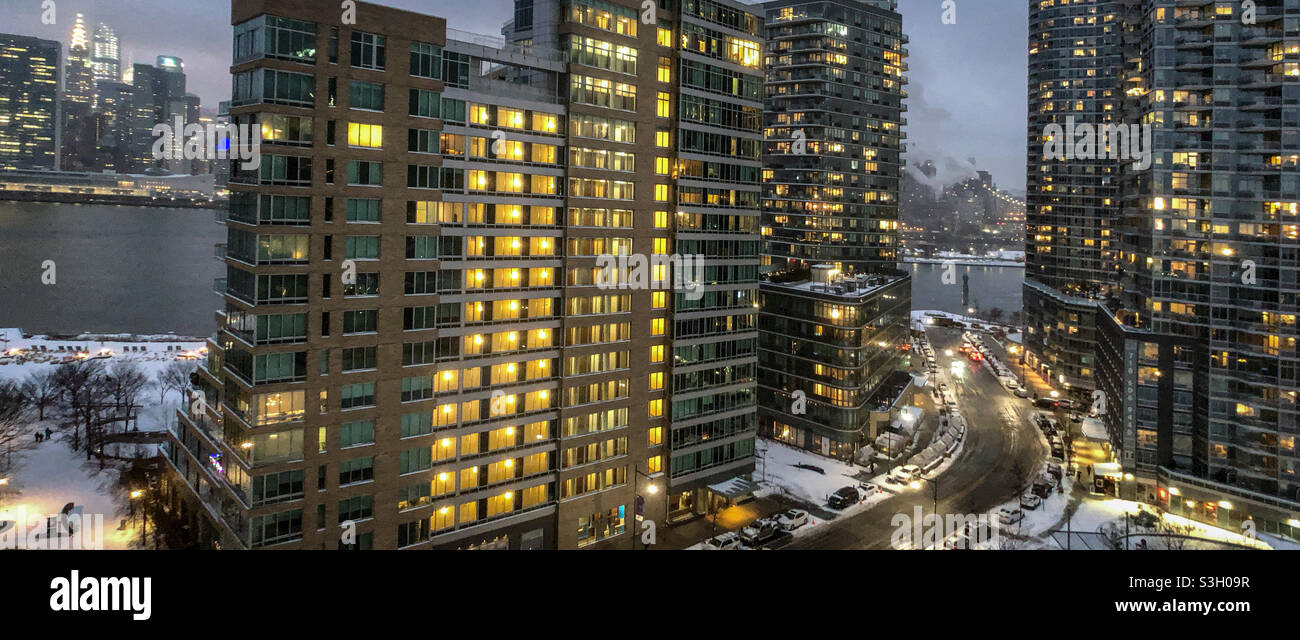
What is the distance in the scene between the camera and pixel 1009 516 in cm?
6606

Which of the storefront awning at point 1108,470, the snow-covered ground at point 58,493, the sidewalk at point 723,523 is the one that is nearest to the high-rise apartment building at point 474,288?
the sidewalk at point 723,523

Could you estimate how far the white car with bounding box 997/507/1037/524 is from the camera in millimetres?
65188

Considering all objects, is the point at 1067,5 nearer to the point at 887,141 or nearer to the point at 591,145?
the point at 887,141

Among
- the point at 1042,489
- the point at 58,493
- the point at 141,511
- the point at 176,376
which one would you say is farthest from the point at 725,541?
the point at 176,376

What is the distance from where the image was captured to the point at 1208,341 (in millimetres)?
69312

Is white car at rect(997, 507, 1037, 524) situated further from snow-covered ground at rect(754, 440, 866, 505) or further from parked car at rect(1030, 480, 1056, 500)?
snow-covered ground at rect(754, 440, 866, 505)

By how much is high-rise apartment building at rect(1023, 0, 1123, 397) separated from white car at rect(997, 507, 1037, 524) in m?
72.2

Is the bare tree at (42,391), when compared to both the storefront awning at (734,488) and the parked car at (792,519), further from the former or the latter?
the parked car at (792,519)

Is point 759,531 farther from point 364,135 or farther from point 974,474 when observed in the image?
point 364,135

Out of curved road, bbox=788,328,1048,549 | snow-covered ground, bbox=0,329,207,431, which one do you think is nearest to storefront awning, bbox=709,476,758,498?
curved road, bbox=788,328,1048,549

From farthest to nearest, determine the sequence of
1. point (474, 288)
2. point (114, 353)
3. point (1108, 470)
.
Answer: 1. point (114, 353)
2. point (1108, 470)
3. point (474, 288)

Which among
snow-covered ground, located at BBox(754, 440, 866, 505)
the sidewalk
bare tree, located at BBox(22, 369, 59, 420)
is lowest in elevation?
the sidewalk
